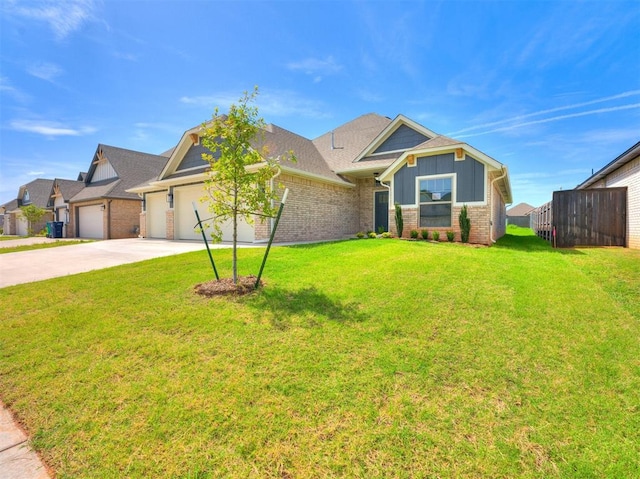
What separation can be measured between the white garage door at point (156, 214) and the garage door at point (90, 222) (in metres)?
5.86

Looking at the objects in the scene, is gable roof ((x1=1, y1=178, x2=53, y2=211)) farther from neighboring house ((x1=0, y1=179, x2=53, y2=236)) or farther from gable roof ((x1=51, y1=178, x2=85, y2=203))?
gable roof ((x1=51, y1=178, x2=85, y2=203))

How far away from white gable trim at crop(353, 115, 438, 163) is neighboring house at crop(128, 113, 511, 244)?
55 millimetres

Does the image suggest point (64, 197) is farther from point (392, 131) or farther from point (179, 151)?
point (392, 131)

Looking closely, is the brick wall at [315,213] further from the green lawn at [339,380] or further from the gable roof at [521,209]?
the gable roof at [521,209]

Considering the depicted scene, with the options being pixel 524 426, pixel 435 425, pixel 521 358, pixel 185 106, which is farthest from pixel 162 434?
pixel 185 106

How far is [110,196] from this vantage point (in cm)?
2062

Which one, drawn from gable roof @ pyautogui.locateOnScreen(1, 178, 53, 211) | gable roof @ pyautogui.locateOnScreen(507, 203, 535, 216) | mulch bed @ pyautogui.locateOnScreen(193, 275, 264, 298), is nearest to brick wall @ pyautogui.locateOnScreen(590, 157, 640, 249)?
mulch bed @ pyautogui.locateOnScreen(193, 275, 264, 298)

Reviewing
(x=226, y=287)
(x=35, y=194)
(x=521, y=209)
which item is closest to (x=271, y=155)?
(x=226, y=287)

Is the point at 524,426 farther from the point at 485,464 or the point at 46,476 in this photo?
the point at 46,476

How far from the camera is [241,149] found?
5.39m

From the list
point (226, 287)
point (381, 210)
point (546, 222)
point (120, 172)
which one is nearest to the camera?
point (226, 287)

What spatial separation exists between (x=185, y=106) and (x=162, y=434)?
38.2ft

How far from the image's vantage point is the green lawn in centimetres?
195

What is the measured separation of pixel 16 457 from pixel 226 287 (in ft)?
10.6
